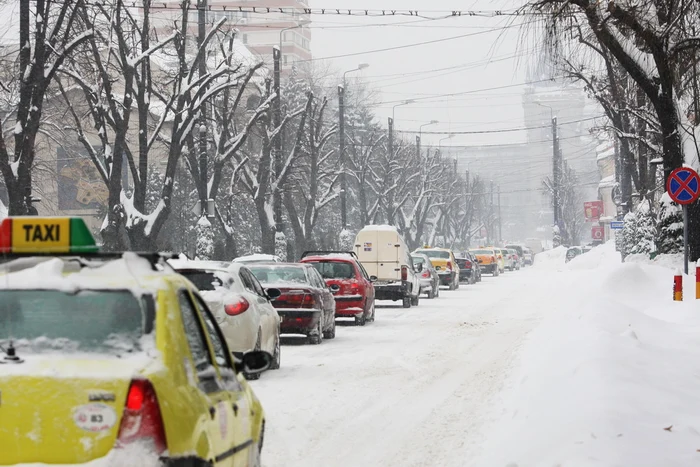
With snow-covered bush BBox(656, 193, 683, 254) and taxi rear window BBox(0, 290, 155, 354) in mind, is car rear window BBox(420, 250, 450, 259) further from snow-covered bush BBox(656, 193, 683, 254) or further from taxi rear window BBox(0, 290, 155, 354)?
taxi rear window BBox(0, 290, 155, 354)

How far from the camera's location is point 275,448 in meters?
9.57

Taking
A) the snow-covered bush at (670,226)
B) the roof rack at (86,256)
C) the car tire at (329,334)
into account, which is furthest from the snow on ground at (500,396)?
the snow-covered bush at (670,226)

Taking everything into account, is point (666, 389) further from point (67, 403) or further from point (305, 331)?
point (305, 331)

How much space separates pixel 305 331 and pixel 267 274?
1.28m

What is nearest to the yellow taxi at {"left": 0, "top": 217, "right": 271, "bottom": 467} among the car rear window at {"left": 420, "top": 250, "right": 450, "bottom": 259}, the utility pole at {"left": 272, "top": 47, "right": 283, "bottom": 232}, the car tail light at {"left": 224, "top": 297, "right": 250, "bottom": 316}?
the car tail light at {"left": 224, "top": 297, "right": 250, "bottom": 316}

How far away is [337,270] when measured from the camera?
87.1 feet

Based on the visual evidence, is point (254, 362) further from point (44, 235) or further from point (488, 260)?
point (488, 260)

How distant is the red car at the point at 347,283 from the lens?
26.2 m

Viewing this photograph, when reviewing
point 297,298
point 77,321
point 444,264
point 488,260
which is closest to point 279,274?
point 297,298

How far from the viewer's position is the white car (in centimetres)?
1479

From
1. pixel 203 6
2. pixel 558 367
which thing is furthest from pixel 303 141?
pixel 558 367

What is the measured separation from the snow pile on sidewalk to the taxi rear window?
129 inches

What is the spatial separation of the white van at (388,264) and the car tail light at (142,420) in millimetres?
29866

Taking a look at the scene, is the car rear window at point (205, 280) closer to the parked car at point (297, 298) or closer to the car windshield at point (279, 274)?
the parked car at point (297, 298)
